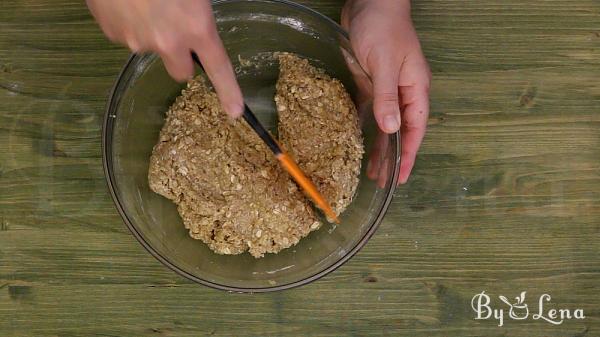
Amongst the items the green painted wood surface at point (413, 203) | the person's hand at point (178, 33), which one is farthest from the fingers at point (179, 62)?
the green painted wood surface at point (413, 203)

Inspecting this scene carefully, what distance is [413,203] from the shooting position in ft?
4.39

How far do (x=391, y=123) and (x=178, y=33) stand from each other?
0.45 meters

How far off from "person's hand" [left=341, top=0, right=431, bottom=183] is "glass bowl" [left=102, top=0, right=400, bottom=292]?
5cm

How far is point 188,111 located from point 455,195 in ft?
2.05

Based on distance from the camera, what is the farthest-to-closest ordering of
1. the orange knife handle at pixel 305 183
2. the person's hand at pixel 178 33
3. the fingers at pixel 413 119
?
the fingers at pixel 413 119, the orange knife handle at pixel 305 183, the person's hand at pixel 178 33

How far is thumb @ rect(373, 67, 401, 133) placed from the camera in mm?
1115

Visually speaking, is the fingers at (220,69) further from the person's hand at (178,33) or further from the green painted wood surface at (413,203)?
the green painted wood surface at (413,203)

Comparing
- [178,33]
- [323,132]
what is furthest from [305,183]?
Answer: [178,33]

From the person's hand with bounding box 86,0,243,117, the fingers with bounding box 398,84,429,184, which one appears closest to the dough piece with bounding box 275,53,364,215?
the fingers with bounding box 398,84,429,184

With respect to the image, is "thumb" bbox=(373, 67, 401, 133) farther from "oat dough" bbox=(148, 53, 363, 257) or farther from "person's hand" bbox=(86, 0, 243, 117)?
"person's hand" bbox=(86, 0, 243, 117)

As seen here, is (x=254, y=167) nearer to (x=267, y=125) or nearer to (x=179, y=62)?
(x=267, y=125)

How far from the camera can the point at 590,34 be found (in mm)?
1382

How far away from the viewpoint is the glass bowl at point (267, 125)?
3.92 ft

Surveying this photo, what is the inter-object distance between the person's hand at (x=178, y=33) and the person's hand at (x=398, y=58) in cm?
38
